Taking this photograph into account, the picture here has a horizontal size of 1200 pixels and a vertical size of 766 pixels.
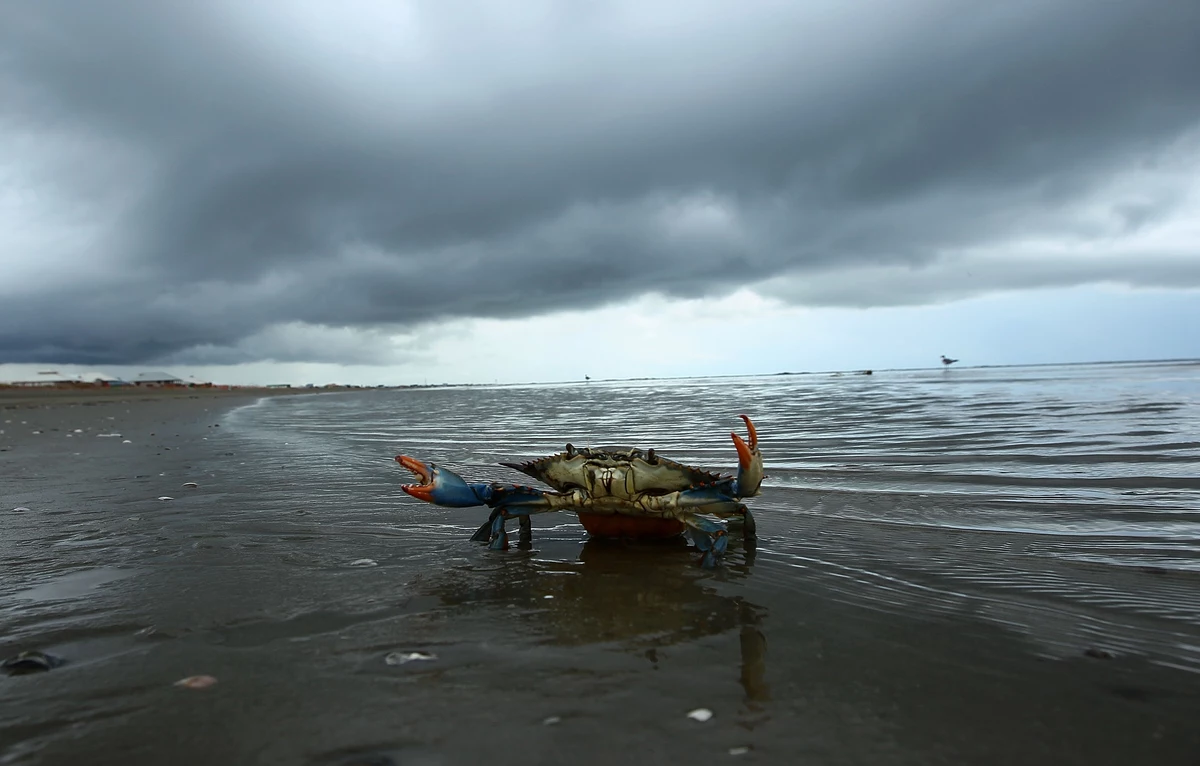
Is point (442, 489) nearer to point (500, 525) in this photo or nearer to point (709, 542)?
point (500, 525)

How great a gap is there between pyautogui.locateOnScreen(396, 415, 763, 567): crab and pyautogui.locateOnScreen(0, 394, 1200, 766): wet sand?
21cm

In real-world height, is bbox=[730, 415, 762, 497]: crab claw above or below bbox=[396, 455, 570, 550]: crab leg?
above

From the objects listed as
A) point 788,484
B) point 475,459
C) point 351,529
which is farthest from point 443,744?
point 475,459

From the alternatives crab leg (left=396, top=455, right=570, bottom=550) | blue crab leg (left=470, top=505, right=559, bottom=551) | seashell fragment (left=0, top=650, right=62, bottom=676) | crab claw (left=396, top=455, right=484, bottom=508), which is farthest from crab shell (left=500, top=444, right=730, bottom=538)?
seashell fragment (left=0, top=650, right=62, bottom=676)

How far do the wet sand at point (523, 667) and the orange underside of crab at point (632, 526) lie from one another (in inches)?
5.8

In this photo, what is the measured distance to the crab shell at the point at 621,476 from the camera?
15.1 feet

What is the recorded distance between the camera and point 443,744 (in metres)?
2.17

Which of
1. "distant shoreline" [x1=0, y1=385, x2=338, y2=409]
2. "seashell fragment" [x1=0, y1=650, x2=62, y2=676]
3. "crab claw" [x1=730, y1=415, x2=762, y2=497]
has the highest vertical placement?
"distant shoreline" [x1=0, y1=385, x2=338, y2=409]

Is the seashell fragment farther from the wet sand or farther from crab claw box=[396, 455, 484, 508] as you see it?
crab claw box=[396, 455, 484, 508]

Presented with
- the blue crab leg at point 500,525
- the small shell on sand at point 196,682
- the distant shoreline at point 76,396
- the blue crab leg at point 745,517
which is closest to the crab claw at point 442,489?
the blue crab leg at point 500,525

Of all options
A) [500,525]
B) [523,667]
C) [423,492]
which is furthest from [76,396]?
[523,667]

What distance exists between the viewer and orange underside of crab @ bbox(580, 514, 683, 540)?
16.1 ft

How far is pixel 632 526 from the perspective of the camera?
500cm

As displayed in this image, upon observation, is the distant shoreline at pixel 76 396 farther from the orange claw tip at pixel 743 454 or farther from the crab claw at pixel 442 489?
the orange claw tip at pixel 743 454
